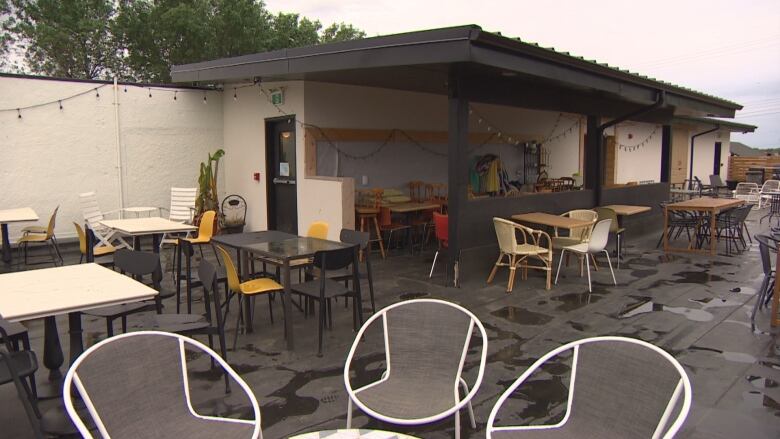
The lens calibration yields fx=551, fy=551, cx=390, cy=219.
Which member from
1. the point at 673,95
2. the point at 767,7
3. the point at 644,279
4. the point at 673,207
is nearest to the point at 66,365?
the point at 644,279

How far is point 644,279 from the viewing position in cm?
670

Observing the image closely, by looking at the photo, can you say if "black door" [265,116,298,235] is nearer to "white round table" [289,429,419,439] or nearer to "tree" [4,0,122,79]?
"white round table" [289,429,419,439]

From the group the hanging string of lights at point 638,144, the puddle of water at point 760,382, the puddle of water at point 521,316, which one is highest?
the hanging string of lights at point 638,144

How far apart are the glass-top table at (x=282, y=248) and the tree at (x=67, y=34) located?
15.3 meters

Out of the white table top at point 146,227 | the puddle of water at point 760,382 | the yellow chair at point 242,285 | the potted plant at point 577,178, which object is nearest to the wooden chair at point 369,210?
the white table top at point 146,227

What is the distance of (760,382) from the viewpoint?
366 centimetres

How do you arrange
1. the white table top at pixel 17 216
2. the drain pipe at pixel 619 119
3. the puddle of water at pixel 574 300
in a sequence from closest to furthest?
the puddle of water at pixel 574 300 → the white table top at pixel 17 216 → the drain pipe at pixel 619 119

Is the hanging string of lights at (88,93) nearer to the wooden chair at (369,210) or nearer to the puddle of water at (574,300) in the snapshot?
the wooden chair at (369,210)

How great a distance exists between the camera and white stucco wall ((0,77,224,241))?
325 inches

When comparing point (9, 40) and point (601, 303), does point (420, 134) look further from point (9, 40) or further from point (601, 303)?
point (9, 40)

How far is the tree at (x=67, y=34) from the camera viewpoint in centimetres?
1692

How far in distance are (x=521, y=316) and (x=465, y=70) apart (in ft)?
9.29

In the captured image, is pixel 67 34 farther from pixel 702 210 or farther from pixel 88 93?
pixel 702 210

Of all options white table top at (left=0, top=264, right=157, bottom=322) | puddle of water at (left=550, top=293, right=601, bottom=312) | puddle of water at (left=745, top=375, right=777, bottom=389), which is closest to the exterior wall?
puddle of water at (left=550, top=293, right=601, bottom=312)
